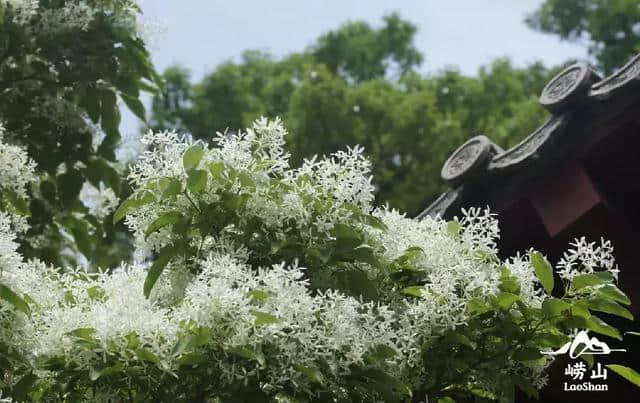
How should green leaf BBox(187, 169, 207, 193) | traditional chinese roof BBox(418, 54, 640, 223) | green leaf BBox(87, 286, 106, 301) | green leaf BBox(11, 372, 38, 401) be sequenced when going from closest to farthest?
green leaf BBox(187, 169, 207, 193), green leaf BBox(11, 372, 38, 401), green leaf BBox(87, 286, 106, 301), traditional chinese roof BBox(418, 54, 640, 223)

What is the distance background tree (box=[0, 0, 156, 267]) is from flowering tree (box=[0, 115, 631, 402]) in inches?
88.6

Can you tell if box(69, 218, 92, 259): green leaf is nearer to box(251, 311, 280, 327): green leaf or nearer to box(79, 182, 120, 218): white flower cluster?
box(79, 182, 120, 218): white flower cluster

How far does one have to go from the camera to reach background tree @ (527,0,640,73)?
2391cm

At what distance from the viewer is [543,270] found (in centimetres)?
292

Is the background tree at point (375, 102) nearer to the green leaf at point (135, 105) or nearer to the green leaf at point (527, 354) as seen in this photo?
the green leaf at point (135, 105)

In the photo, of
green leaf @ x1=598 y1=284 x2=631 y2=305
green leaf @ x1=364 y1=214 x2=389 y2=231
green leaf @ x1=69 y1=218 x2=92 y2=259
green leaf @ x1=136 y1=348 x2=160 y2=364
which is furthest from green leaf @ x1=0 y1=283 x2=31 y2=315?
green leaf @ x1=69 y1=218 x2=92 y2=259

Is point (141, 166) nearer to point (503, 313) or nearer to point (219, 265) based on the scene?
point (219, 265)

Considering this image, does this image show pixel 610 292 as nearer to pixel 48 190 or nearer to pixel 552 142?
pixel 552 142

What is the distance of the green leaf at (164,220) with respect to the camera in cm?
292

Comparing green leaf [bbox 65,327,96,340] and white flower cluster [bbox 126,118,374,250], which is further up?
white flower cluster [bbox 126,118,374,250]

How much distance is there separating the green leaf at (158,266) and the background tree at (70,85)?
2.37m

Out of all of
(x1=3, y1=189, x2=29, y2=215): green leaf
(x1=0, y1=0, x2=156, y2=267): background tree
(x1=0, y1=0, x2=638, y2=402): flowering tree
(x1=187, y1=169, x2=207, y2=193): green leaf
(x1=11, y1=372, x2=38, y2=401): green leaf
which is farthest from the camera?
(x1=0, y1=0, x2=156, y2=267): background tree

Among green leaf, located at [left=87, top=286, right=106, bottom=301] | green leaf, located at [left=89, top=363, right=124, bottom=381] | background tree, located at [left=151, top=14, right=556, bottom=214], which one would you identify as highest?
background tree, located at [left=151, top=14, right=556, bottom=214]

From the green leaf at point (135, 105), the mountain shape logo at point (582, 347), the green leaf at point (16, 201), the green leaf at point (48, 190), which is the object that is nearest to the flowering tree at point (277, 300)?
the mountain shape logo at point (582, 347)
